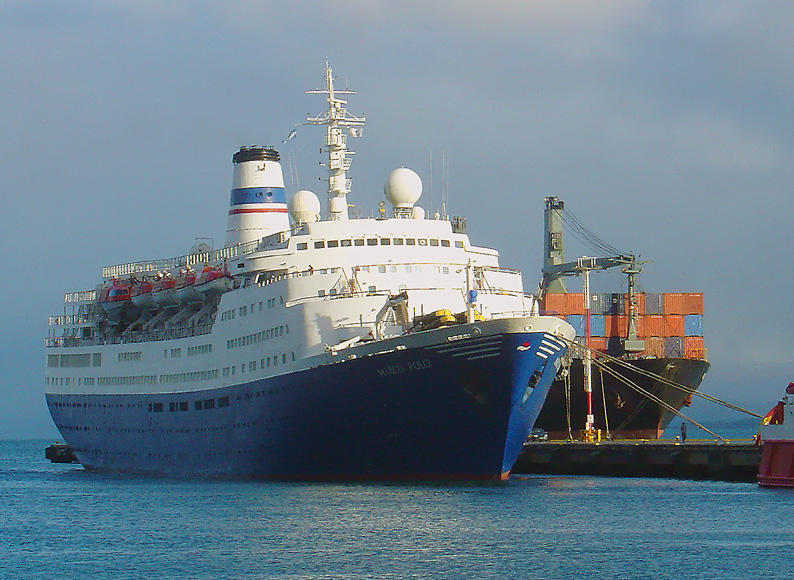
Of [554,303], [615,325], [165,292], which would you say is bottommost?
[615,325]

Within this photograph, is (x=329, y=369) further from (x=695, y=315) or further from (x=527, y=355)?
(x=695, y=315)

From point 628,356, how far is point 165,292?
2825cm

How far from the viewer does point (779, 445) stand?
47.6 meters

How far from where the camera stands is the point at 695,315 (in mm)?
83312

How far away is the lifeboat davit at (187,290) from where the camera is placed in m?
62.2

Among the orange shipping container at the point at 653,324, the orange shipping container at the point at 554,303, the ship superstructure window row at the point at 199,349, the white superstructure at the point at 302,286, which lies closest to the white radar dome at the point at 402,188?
the white superstructure at the point at 302,286

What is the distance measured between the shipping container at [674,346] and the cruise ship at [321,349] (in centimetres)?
2740

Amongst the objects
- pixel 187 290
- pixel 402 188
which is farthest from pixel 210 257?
pixel 402 188

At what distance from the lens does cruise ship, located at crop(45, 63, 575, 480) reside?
4656 cm

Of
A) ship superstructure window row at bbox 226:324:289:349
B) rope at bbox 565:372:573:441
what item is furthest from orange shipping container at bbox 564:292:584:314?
ship superstructure window row at bbox 226:324:289:349

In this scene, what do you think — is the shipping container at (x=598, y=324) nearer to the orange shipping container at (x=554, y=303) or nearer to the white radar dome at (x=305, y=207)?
the orange shipping container at (x=554, y=303)

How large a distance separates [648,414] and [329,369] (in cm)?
3122

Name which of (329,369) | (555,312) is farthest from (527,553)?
(555,312)

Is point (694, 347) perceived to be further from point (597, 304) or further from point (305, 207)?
point (305, 207)
